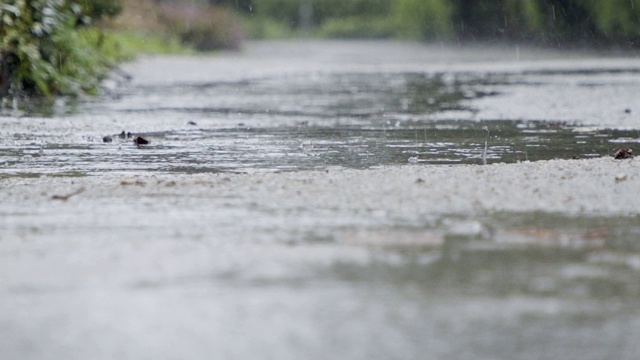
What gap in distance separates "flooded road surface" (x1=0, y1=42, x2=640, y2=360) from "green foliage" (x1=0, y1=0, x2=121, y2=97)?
3.08m

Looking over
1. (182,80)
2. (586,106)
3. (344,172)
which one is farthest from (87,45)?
(344,172)

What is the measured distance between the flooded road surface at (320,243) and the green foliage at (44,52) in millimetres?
3076

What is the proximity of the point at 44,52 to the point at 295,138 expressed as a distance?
6.25 m

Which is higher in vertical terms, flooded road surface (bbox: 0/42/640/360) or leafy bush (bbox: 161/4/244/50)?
leafy bush (bbox: 161/4/244/50)

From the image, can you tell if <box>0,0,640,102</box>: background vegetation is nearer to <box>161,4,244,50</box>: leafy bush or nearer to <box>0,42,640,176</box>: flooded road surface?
<box>161,4,244,50</box>: leafy bush

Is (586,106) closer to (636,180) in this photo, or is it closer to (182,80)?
(636,180)

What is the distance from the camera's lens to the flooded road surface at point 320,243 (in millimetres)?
3029

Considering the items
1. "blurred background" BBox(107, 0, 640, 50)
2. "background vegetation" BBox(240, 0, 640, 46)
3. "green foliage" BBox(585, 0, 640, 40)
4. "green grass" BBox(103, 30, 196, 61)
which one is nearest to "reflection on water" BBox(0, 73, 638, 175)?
"blurred background" BBox(107, 0, 640, 50)

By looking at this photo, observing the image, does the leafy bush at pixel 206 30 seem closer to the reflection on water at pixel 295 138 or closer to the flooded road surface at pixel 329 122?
the flooded road surface at pixel 329 122

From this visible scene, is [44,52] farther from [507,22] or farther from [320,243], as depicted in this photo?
[507,22]

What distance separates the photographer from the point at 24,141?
8703 mm

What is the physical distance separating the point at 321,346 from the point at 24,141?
6196 millimetres

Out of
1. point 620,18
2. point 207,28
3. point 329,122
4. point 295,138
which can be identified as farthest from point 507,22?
point 295,138

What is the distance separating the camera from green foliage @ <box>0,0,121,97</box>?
12.6 m
